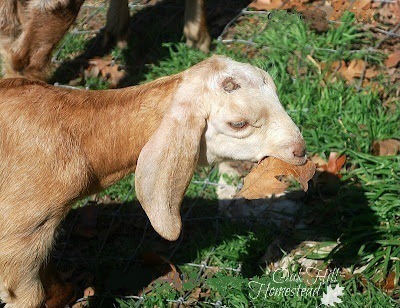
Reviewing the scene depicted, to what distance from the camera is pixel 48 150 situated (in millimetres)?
3879

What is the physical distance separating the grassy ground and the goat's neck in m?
1.08

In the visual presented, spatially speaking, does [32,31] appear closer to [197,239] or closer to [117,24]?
[117,24]

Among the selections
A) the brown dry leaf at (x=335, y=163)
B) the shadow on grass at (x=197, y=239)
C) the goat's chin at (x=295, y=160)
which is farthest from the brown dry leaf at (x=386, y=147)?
the goat's chin at (x=295, y=160)

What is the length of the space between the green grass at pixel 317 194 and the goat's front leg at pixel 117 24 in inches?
15.1

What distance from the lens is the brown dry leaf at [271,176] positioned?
3.95m

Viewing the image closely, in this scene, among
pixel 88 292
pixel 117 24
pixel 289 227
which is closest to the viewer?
pixel 88 292

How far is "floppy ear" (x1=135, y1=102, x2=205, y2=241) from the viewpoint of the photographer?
12.3 ft

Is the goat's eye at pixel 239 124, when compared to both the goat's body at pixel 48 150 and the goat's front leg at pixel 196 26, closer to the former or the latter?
the goat's body at pixel 48 150

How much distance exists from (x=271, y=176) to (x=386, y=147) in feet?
5.02

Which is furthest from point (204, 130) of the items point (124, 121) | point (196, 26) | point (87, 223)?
point (196, 26)

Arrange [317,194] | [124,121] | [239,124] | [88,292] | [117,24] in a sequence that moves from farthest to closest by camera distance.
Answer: [117,24], [317,194], [88,292], [124,121], [239,124]

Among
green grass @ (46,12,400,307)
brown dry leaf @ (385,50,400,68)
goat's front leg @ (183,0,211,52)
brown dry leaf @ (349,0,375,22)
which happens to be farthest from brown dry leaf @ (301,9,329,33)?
goat's front leg @ (183,0,211,52)

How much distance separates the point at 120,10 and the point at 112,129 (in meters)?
2.45

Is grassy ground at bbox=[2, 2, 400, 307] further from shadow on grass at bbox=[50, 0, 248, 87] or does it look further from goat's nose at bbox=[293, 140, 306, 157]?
goat's nose at bbox=[293, 140, 306, 157]
